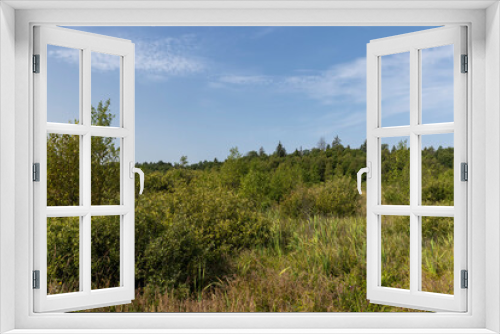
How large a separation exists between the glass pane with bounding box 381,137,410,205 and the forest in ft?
0.05

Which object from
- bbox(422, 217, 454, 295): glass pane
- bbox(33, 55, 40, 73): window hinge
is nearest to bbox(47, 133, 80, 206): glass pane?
bbox(33, 55, 40, 73): window hinge

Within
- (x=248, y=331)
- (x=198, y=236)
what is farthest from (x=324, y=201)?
(x=248, y=331)

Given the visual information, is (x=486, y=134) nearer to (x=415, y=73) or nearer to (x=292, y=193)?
(x=415, y=73)

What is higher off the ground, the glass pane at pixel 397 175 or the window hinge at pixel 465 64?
the window hinge at pixel 465 64

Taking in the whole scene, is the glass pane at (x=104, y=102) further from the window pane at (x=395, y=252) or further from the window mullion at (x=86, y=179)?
the window pane at (x=395, y=252)

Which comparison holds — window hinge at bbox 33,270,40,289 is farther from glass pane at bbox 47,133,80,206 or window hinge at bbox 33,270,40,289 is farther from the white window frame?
glass pane at bbox 47,133,80,206

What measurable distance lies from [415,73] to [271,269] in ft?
9.00

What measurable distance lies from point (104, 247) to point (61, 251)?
0.38 m

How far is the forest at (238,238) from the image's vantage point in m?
3.61

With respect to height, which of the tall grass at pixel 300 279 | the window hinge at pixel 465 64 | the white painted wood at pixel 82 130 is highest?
the window hinge at pixel 465 64

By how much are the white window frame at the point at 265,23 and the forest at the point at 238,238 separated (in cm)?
162

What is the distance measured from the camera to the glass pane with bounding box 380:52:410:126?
3.90m

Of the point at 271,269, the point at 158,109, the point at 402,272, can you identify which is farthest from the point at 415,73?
the point at 158,109

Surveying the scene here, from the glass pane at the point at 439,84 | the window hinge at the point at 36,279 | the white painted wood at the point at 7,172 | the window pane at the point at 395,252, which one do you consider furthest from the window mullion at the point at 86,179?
the window pane at the point at 395,252
